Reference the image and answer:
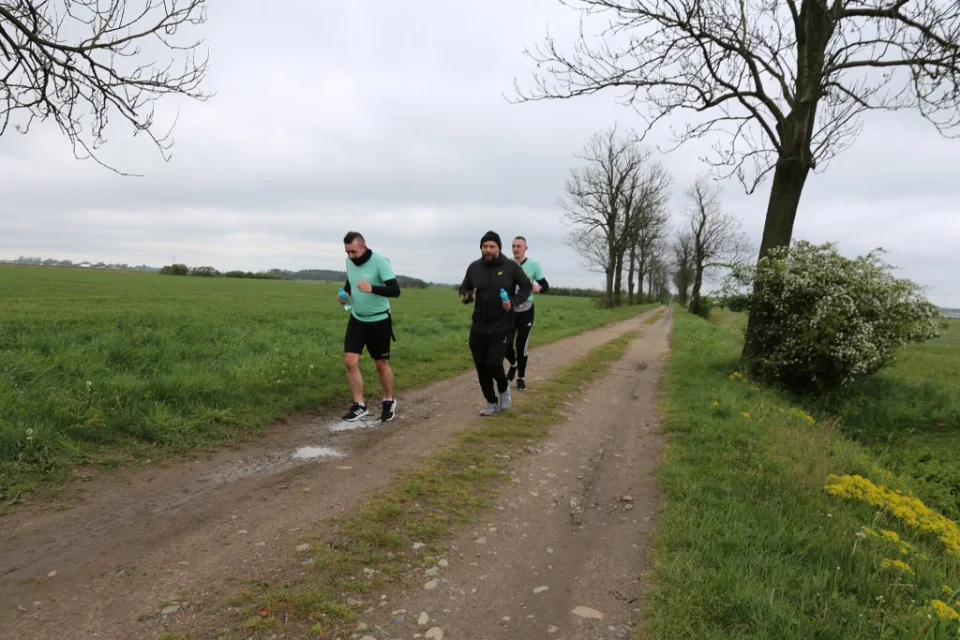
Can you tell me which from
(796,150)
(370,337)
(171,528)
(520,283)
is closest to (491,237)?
(520,283)

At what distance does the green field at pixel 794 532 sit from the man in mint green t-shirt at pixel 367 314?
3.27 m

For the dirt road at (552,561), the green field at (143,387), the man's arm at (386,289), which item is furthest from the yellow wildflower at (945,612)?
the green field at (143,387)

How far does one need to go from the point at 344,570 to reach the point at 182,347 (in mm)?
6679

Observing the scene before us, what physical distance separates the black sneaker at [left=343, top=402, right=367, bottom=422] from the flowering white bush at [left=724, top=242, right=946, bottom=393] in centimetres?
720

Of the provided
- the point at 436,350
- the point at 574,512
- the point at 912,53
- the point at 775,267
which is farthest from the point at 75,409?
the point at 912,53

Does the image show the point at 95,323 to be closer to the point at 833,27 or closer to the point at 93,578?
the point at 93,578

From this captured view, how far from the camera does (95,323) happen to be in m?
11.3

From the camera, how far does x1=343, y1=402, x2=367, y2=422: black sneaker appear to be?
618cm

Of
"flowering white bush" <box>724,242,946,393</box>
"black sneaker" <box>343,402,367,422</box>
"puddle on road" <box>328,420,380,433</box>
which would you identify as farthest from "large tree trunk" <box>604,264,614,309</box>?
"puddle on road" <box>328,420,380,433</box>

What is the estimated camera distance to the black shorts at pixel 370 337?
616 cm

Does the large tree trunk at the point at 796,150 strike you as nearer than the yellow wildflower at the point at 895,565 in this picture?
No

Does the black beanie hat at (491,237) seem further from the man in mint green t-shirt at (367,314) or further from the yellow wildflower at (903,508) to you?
the yellow wildflower at (903,508)

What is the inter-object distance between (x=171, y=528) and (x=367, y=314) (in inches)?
123

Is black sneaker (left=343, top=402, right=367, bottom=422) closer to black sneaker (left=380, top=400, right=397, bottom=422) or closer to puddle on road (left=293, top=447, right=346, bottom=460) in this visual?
black sneaker (left=380, top=400, right=397, bottom=422)
